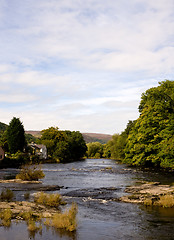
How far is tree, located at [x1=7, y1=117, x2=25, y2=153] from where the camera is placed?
8544cm

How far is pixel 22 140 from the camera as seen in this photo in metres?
88.4

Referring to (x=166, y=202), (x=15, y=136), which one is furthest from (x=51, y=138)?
(x=166, y=202)

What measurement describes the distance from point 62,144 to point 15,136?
21226 mm

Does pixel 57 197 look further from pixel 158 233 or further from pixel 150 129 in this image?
pixel 150 129

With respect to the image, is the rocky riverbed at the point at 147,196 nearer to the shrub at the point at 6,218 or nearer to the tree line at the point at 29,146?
the shrub at the point at 6,218

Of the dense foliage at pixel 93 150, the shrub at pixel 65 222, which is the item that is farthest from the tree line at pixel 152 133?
the dense foliage at pixel 93 150

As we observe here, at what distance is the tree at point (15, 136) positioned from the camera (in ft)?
280

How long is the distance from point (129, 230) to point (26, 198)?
414 inches

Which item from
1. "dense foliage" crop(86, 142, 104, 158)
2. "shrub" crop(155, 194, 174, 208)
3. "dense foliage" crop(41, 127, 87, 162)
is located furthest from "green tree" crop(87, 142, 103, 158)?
"shrub" crop(155, 194, 174, 208)

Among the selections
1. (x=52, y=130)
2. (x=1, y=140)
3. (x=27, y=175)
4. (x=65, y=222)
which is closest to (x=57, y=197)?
(x=65, y=222)

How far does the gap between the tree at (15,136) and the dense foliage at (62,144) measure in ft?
54.4

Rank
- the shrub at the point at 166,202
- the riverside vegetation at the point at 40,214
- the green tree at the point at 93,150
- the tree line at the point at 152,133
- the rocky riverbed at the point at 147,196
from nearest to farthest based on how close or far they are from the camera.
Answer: the riverside vegetation at the point at 40,214 < the shrub at the point at 166,202 < the rocky riverbed at the point at 147,196 < the tree line at the point at 152,133 < the green tree at the point at 93,150

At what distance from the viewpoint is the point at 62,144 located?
10162 cm

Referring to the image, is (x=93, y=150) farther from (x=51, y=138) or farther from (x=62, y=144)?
(x=62, y=144)
